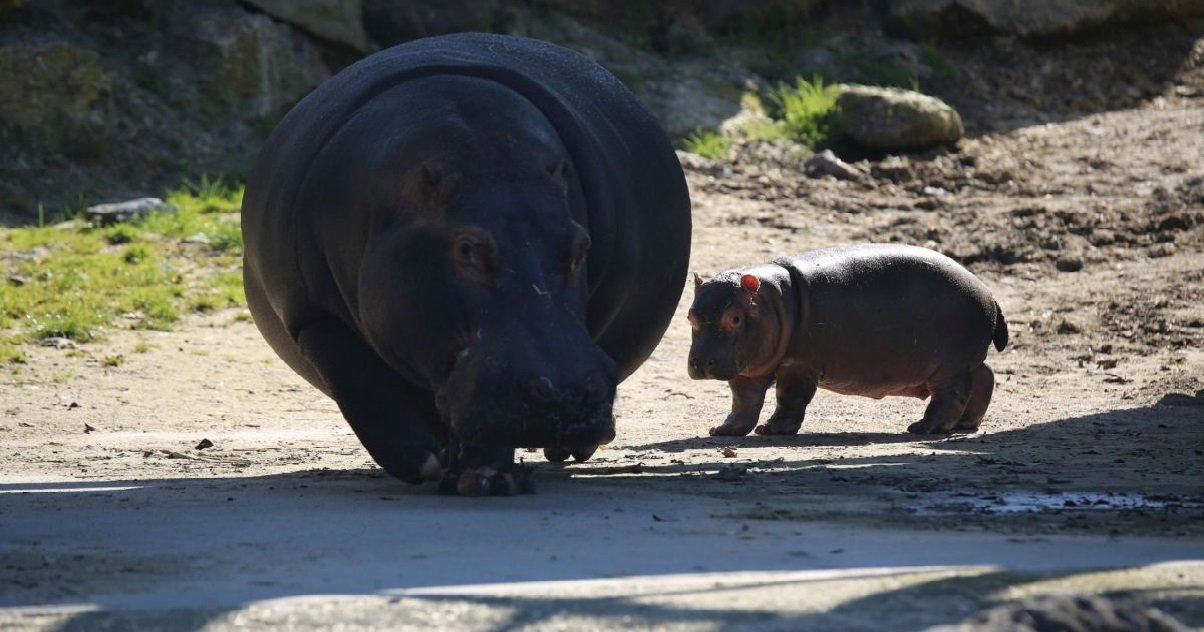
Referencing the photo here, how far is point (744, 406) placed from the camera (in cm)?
759

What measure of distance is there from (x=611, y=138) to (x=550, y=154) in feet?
3.00

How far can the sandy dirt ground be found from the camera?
3.29 m

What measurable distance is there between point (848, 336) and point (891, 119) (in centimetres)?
647

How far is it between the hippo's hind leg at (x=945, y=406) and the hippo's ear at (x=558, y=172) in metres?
2.84

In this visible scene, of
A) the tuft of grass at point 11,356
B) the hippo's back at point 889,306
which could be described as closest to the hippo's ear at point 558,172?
the hippo's back at point 889,306

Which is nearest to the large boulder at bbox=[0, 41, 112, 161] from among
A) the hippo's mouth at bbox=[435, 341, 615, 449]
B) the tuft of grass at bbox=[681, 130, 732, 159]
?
the tuft of grass at bbox=[681, 130, 732, 159]

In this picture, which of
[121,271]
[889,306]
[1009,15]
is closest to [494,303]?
[889,306]

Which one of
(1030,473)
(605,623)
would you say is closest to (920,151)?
(1030,473)

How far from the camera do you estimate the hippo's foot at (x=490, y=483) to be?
4988mm

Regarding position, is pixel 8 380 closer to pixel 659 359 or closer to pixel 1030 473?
pixel 659 359

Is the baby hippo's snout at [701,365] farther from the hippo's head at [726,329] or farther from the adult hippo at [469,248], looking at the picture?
the adult hippo at [469,248]

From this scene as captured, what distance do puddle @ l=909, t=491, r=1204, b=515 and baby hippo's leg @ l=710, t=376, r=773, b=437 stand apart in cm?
250

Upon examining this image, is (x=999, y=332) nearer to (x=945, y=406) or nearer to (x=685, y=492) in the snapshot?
(x=945, y=406)

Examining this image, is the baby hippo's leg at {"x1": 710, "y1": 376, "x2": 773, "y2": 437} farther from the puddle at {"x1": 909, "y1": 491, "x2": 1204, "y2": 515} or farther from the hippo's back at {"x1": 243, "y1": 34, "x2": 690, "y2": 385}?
the puddle at {"x1": 909, "y1": 491, "x2": 1204, "y2": 515}
